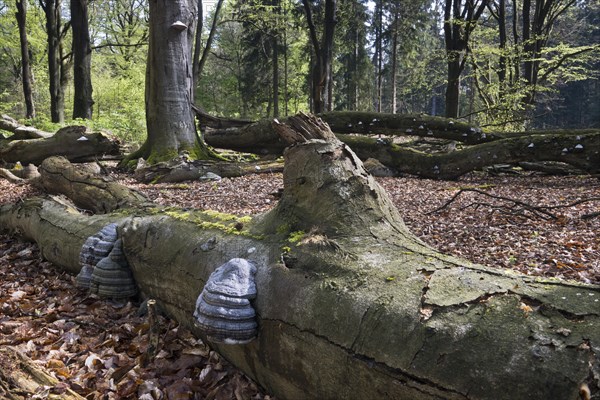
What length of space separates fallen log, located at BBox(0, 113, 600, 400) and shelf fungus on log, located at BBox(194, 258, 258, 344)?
0.09 metres

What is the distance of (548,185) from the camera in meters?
8.82

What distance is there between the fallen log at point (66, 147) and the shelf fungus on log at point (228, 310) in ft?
31.3

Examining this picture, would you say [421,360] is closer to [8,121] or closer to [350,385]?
[350,385]

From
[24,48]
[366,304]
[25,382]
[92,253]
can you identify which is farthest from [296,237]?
[24,48]

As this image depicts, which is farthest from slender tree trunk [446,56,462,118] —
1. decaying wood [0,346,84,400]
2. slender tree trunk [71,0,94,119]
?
decaying wood [0,346,84,400]

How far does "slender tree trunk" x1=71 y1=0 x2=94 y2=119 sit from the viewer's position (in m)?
15.8

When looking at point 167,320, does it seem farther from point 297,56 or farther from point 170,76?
point 297,56

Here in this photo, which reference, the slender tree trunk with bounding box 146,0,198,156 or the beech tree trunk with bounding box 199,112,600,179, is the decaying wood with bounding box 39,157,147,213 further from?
the beech tree trunk with bounding box 199,112,600,179

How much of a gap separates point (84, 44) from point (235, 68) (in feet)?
83.2

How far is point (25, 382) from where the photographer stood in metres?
2.32

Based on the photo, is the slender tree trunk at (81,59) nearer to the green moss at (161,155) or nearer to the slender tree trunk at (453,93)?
the green moss at (161,155)

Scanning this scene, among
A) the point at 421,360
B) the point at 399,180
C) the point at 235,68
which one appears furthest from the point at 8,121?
the point at 235,68

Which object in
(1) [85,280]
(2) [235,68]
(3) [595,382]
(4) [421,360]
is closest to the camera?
(3) [595,382]

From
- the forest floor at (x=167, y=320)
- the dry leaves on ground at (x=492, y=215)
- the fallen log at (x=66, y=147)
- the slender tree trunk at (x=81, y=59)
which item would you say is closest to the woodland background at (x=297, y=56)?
the slender tree trunk at (x=81, y=59)
